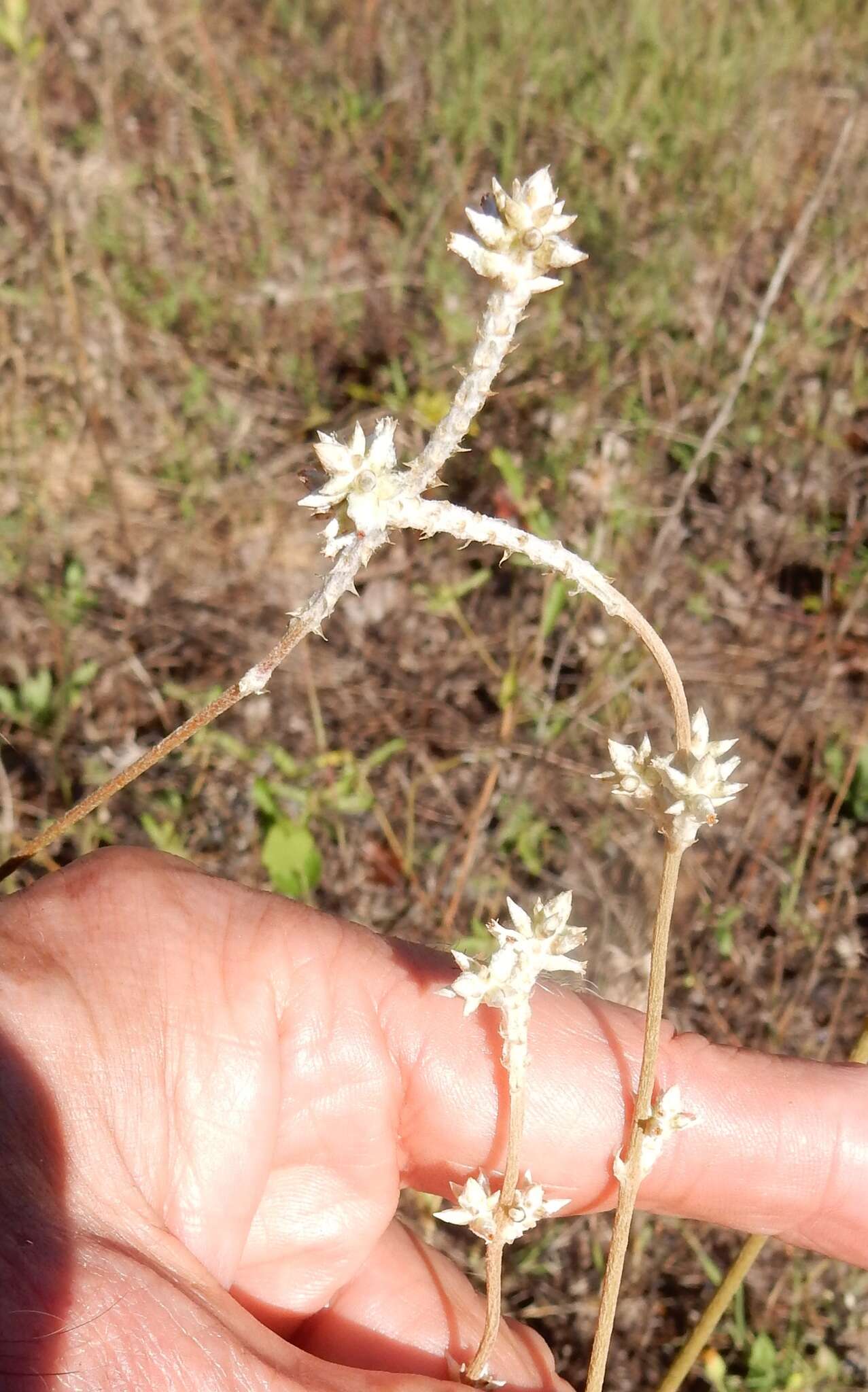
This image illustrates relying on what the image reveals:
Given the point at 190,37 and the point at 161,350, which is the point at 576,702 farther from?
the point at 190,37

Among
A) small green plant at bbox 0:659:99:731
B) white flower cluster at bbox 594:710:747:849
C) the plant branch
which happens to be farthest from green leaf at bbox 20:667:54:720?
white flower cluster at bbox 594:710:747:849

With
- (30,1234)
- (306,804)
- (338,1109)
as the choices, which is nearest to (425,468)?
(30,1234)

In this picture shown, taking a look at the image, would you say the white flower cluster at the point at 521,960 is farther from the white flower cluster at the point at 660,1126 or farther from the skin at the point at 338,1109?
the skin at the point at 338,1109

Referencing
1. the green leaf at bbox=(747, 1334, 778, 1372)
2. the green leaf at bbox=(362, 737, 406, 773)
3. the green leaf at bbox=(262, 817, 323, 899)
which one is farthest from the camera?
the green leaf at bbox=(362, 737, 406, 773)

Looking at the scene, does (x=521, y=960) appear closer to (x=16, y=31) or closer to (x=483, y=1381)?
(x=483, y=1381)

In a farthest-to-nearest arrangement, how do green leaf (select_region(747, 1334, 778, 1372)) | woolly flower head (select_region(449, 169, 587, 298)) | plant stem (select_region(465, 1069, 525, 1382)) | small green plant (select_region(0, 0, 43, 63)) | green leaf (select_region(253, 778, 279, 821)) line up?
green leaf (select_region(253, 778, 279, 821)) < small green plant (select_region(0, 0, 43, 63)) < green leaf (select_region(747, 1334, 778, 1372)) < plant stem (select_region(465, 1069, 525, 1382)) < woolly flower head (select_region(449, 169, 587, 298))

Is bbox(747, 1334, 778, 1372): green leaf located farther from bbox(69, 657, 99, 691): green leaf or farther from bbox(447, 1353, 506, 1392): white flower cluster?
bbox(69, 657, 99, 691): green leaf

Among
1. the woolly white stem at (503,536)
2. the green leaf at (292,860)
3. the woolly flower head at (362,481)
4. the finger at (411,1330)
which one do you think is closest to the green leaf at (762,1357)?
the finger at (411,1330)

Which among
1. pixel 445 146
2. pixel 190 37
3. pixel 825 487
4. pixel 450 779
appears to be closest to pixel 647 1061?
pixel 450 779
